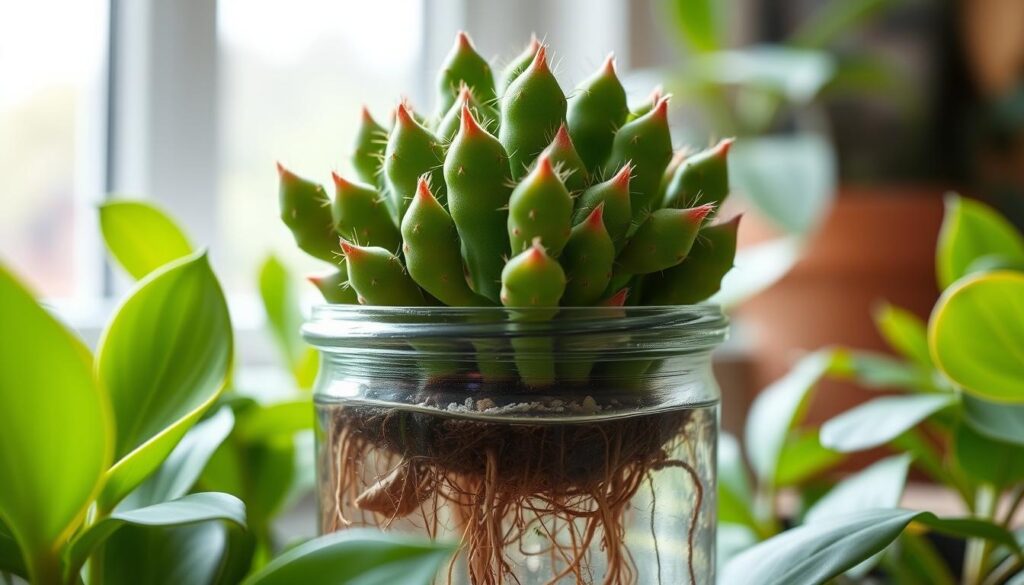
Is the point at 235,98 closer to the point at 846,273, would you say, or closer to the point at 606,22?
the point at 606,22

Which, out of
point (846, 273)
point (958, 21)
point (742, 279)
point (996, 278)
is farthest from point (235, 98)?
point (958, 21)

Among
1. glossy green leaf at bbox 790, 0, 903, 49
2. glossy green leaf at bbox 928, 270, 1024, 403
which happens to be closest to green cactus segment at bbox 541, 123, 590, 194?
glossy green leaf at bbox 928, 270, 1024, 403

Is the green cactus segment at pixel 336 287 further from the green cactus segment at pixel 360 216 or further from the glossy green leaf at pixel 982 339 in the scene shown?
the glossy green leaf at pixel 982 339

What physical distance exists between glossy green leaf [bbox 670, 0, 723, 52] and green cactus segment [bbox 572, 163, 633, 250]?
91 centimetres

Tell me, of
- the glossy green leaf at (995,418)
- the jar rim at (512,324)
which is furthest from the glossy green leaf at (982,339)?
the jar rim at (512,324)

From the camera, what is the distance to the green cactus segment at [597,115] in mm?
400

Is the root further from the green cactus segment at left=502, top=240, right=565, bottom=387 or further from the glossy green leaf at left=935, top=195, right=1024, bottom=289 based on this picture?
the glossy green leaf at left=935, top=195, right=1024, bottom=289

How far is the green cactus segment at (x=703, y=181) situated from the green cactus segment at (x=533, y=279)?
0.09m

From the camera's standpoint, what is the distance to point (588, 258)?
36 centimetres

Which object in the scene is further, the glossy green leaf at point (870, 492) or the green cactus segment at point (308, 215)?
the glossy green leaf at point (870, 492)

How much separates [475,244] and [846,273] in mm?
895

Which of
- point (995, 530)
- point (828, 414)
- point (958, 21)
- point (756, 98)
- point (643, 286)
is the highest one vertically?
point (958, 21)

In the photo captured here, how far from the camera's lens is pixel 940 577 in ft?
1.98

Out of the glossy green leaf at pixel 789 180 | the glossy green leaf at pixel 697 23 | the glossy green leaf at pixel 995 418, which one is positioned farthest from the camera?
the glossy green leaf at pixel 697 23
